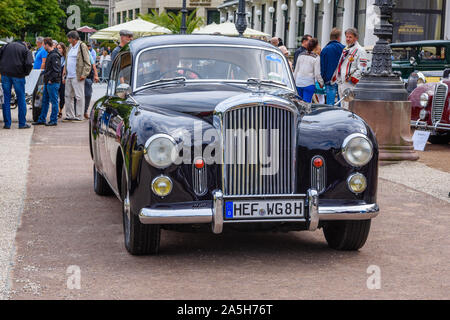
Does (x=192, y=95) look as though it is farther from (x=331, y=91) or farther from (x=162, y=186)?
(x=331, y=91)

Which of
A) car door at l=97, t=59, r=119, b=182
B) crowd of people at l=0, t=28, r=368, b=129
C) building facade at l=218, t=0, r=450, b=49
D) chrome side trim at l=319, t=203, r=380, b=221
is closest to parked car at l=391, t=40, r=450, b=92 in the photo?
crowd of people at l=0, t=28, r=368, b=129

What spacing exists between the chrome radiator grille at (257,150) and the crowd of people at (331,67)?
283 inches

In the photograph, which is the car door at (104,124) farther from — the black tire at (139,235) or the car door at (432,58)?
the car door at (432,58)

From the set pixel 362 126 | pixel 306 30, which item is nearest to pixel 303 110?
pixel 362 126

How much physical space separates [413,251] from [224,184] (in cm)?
178

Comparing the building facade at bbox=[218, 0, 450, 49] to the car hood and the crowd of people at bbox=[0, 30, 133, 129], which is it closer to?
the crowd of people at bbox=[0, 30, 133, 129]

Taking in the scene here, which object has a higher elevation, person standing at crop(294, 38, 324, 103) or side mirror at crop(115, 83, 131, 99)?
side mirror at crop(115, 83, 131, 99)

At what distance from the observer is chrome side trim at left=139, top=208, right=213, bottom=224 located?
5.70 m

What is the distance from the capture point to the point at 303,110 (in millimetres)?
6535

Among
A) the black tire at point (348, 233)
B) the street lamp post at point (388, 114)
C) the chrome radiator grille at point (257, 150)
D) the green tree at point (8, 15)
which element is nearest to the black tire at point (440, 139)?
the street lamp post at point (388, 114)

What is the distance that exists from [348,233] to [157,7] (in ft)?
326

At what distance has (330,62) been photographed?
563 inches

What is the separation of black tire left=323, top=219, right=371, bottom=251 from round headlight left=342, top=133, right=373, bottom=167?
1.68ft
